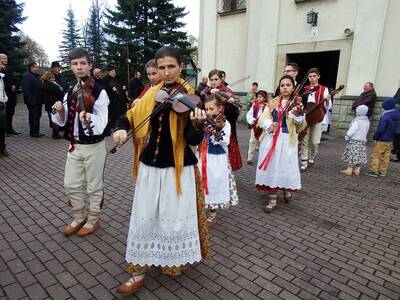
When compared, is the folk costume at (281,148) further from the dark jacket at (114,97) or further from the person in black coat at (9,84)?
the person in black coat at (9,84)

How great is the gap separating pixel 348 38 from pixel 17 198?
10.4 m

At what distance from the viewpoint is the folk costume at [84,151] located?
10.4 ft

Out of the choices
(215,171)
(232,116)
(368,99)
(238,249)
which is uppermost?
(368,99)

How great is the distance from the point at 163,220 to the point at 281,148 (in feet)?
8.05

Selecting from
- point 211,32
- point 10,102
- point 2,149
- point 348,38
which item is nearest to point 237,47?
point 211,32

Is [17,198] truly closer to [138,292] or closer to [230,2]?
[138,292]

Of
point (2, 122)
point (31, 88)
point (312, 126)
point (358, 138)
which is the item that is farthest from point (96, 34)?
point (358, 138)

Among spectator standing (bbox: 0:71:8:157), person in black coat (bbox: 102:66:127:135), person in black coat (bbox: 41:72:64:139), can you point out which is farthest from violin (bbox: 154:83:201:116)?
person in black coat (bbox: 41:72:64:139)

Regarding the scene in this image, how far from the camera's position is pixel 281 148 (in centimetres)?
430

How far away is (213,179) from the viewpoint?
144 inches

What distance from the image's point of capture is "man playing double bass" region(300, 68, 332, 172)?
6.19 metres

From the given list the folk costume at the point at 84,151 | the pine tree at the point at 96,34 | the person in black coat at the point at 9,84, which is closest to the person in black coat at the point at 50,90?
the person in black coat at the point at 9,84

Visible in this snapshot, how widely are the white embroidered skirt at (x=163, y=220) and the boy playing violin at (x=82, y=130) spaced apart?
3.37 ft

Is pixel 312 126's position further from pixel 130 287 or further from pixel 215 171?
pixel 130 287
